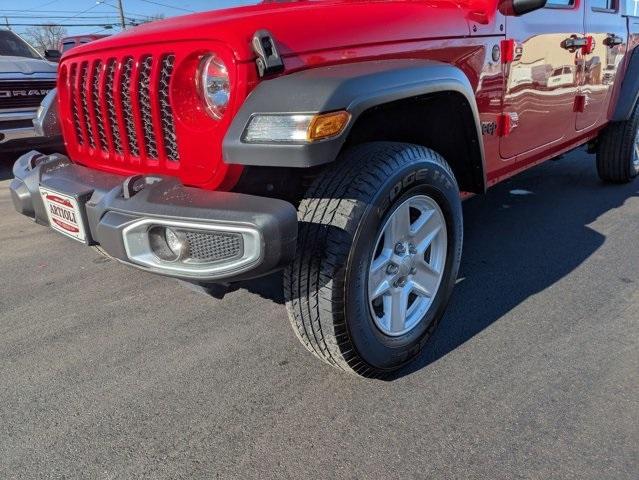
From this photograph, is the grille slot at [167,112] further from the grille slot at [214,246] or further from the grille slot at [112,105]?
the grille slot at [214,246]

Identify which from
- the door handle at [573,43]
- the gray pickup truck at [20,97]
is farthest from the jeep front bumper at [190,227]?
the gray pickup truck at [20,97]

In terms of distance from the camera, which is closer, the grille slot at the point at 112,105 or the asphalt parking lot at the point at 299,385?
the asphalt parking lot at the point at 299,385

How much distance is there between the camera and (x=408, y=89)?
2.00 metres

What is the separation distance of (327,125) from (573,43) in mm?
2392

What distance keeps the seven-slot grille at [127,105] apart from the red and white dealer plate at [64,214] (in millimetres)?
308

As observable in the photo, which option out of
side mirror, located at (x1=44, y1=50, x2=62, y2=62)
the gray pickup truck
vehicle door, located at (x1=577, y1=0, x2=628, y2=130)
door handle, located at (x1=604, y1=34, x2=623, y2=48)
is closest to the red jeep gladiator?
vehicle door, located at (x1=577, y1=0, x2=628, y2=130)

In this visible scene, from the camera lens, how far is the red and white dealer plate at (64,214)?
2.10 metres

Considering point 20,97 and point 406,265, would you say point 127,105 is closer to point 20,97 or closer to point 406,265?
point 406,265

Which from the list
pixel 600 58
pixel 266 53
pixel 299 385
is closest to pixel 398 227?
pixel 299 385

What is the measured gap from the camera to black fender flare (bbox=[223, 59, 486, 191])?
67.2 inches

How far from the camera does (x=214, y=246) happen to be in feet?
5.76

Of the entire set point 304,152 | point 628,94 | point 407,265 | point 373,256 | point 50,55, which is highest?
point 50,55

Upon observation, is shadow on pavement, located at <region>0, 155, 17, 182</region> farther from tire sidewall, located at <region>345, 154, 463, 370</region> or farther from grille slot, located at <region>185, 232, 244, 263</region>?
tire sidewall, located at <region>345, 154, 463, 370</region>

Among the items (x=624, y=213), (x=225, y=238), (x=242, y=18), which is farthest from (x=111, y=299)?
(x=624, y=213)
